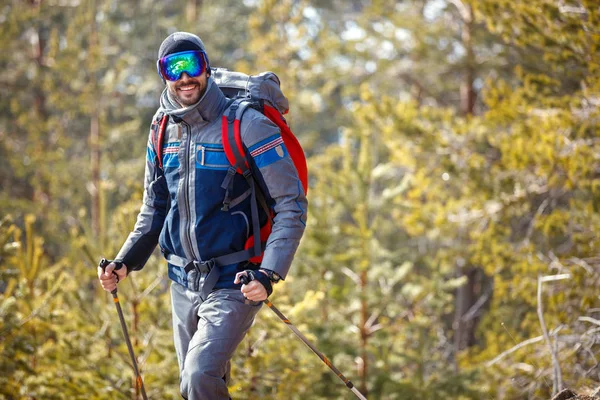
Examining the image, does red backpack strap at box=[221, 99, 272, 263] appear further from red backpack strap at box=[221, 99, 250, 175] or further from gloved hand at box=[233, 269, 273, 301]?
gloved hand at box=[233, 269, 273, 301]

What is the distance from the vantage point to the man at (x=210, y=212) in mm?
3424

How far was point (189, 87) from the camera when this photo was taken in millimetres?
3594

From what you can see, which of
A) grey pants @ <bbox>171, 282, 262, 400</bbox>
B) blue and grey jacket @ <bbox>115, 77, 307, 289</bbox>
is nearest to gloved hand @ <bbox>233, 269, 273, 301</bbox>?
blue and grey jacket @ <bbox>115, 77, 307, 289</bbox>

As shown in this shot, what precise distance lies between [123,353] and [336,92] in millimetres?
20902

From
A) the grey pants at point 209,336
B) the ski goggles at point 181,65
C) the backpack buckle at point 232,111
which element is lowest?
the grey pants at point 209,336

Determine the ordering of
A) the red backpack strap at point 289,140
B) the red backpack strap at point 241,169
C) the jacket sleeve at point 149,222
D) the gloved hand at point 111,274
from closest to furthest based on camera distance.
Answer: the red backpack strap at point 241,169, the red backpack strap at point 289,140, the gloved hand at point 111,274, the jacket sleeve at point 149,222

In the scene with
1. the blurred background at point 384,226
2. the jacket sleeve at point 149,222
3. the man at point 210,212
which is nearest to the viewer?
the man at point 210,212

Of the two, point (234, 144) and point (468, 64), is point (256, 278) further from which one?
point (468, 64)

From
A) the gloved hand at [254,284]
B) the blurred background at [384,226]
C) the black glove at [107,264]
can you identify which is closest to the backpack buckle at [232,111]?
the gloved hand at [254,284]

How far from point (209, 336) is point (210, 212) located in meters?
0.63

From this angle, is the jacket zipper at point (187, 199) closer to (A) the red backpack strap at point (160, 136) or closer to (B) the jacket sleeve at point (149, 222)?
(A) the red backpack strap at point (160, 136)

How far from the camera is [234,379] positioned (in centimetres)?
589

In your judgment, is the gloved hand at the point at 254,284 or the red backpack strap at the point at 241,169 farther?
the red backpack strap at the point at 241,169

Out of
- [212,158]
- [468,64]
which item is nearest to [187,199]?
[212,158]
